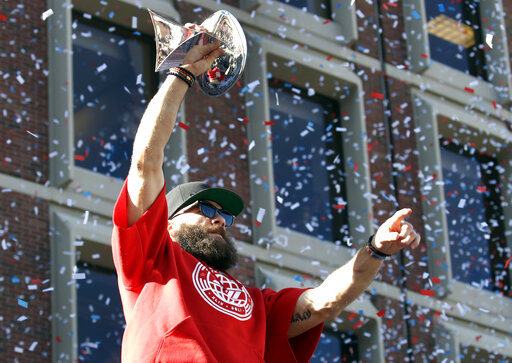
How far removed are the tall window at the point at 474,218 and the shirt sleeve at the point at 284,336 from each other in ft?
33.3

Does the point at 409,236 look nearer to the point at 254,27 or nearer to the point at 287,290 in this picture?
the point at 287,290

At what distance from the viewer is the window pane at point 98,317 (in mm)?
12750

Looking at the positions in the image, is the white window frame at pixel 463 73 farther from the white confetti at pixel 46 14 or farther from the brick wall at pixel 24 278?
the brick wall at pixel 24 278

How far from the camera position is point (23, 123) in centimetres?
1278

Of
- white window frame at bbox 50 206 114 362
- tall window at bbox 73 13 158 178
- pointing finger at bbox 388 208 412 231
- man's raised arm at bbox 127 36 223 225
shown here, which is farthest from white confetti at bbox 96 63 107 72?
pointing finger at bbox 388 208 412 231

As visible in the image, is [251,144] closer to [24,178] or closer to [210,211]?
[24,178]

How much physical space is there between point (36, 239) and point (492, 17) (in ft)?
27.6

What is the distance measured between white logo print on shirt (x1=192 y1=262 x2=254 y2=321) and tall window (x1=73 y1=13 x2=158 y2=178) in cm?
702

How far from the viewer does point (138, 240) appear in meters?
6.06

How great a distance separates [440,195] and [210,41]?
10081 mm

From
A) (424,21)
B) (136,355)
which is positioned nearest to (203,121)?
(424,21)

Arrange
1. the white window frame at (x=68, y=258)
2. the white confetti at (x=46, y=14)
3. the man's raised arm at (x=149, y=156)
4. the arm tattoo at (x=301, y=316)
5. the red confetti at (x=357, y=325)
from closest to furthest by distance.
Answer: the man's raised arm at (x=149, y=156) → the arm tattoo at (x=301, y=316) → the white window frame at (x=68, y=258) → the white confetti at (x=46, y=14) → the red confetti at (x=357, y=325)

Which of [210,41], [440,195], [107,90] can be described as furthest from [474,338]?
[210,41]

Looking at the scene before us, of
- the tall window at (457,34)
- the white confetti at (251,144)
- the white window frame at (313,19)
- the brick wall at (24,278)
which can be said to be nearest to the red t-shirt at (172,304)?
the brick wall at (24,278)
